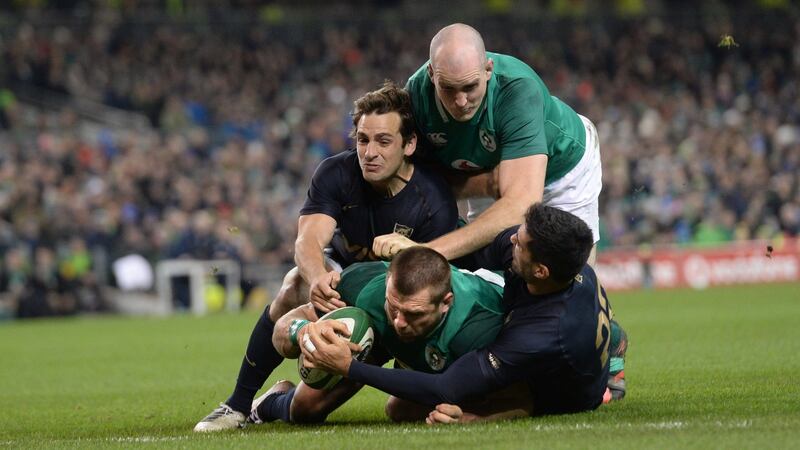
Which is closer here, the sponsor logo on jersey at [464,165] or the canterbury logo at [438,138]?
the canterbury logo at [438,138]

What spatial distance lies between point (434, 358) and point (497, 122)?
1.47m

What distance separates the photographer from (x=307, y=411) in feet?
21.3

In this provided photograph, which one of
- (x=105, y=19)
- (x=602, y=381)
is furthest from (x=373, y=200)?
(x=105, y=19)

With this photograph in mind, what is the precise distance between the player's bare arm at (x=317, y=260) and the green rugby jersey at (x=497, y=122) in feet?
2.64

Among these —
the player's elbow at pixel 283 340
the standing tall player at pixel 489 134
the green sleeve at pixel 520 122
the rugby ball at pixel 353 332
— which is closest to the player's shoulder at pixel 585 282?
the standing tall player at pixel 489 134

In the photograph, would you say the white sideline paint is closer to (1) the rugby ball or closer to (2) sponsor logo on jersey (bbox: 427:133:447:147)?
(1) the rugby ball

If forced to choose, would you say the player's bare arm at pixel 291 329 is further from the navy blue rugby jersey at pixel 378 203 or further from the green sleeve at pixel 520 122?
the green sleeve at pixel 520 122

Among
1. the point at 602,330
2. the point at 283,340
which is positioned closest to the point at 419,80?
the point at 283,340

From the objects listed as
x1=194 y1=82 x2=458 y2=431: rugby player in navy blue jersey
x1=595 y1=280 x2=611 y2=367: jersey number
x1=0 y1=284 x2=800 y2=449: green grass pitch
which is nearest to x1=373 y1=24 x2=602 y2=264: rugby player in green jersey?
x1=194 y1=82 x2=458 y2=431: rugby player in navy blue jersey

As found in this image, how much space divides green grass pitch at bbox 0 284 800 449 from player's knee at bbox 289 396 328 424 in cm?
10

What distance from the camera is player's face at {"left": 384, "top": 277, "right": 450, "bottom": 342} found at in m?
5.58

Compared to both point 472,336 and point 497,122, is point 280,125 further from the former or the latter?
point 472,336

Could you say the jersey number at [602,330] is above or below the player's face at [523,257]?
below

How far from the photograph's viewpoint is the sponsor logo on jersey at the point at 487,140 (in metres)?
6.81
